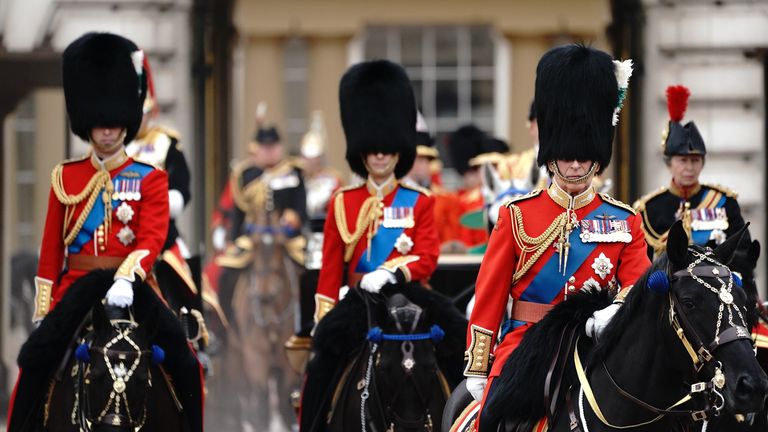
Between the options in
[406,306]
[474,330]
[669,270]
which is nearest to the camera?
[669,270]

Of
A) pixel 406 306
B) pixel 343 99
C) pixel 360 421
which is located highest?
pixel 343 99

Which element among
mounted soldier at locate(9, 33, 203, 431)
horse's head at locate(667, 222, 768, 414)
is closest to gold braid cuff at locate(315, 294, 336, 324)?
mounted soldier at locate(9, 33, 203, 431)

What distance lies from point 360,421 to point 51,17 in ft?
23.6

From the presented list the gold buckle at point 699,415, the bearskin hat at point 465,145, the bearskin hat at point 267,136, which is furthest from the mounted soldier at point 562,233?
the bearskin hat at point 267,136

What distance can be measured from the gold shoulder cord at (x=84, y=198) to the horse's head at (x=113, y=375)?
0.61 metres

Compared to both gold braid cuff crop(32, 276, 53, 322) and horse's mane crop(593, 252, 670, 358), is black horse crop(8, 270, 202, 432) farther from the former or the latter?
horse's mane crop(593, 252, 670, 358)

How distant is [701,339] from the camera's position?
5391 mm

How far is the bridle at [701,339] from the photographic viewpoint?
531 cm

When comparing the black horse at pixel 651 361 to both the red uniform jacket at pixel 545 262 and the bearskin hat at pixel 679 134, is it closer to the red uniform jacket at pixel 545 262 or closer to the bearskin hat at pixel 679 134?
the red uniform jacket at pixel 545 262

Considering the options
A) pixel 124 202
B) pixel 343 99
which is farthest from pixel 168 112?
pixel 124 202

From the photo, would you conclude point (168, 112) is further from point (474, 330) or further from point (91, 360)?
point (474, 330)

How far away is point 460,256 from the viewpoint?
1082cm

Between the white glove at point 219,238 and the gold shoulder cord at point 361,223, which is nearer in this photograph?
the gold shoulder cord at point 361,223

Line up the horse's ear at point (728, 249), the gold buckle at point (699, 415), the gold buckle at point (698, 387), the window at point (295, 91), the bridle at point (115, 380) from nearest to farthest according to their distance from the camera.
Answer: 1. the gold buckle at point (698, 387)
2. the gold buckle at point (699, 415)
3. the horse's ear at point (728, 249)
4. the bridle at point (115, 380)
5. the window at point (295, 91)
